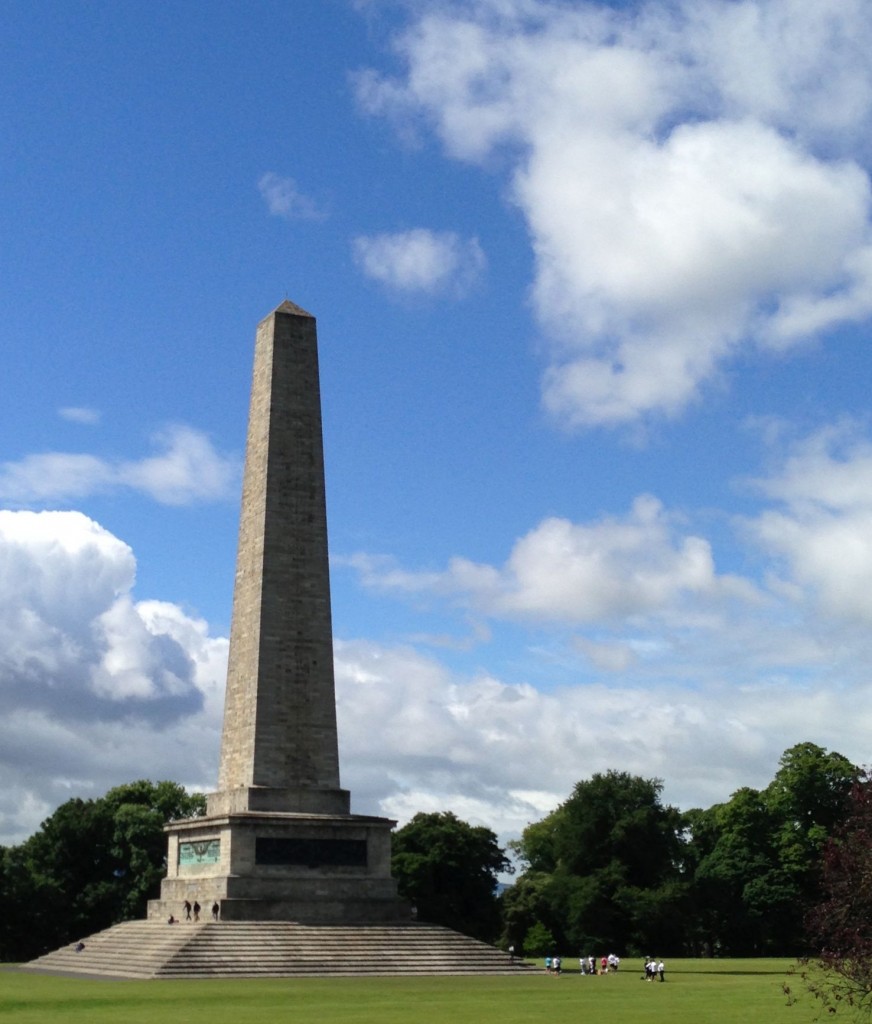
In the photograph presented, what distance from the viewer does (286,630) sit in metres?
47.3

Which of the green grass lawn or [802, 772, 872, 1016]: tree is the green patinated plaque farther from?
[802, 772, 872, 1016]: tree

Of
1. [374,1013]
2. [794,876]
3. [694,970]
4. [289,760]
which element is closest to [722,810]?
[794,876]

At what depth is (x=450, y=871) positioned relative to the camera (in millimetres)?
71625

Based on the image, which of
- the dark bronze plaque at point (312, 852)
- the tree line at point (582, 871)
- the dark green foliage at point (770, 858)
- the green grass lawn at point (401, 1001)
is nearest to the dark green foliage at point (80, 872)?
the tree line at point (582, 871)

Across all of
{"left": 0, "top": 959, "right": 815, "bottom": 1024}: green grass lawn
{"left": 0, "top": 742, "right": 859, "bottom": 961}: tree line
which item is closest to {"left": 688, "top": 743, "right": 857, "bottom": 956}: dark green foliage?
{"left": 0, "top": 742, "right": 859, "bottom": 961}: tree line

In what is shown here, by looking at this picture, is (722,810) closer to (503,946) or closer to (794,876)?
(794,876)

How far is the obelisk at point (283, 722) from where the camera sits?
44.2m

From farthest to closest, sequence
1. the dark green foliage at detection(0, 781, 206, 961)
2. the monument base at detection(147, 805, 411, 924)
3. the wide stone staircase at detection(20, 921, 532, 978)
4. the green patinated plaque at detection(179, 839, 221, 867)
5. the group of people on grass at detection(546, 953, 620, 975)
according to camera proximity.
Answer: the dark green foliage at detection(0, 781, 206, 961)
the group of people on grass at detection(546, 953, 620, 975)
the green patinated plaque at detection(179, 839, 221, 867)
the monument base at detection(147, 805, 411, 924)
the wide stone staircase at detection(20, 921, 532, 978)

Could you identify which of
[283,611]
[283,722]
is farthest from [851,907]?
[283,611]

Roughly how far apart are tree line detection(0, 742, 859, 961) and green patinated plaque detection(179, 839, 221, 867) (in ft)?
53.6

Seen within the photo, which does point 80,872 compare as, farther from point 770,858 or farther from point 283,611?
point 770,858

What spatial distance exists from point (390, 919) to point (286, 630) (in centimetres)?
1002

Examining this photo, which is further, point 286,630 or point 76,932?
point 76,932

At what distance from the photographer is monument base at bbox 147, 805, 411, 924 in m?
43.5
